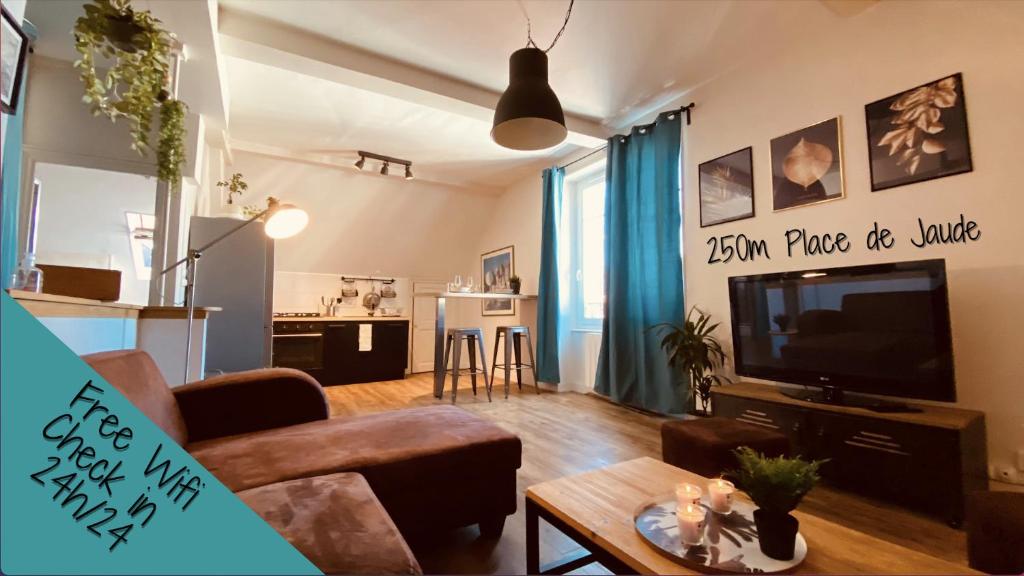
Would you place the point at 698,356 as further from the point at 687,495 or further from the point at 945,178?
the point at 687,495

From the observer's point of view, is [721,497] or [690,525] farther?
[721,497]

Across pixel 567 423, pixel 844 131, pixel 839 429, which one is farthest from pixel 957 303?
pixel 567 423

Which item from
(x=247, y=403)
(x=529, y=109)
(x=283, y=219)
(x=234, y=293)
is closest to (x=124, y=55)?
(x=283, y=219)

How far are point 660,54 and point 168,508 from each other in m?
3.39

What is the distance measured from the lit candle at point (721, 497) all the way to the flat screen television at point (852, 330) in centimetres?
154

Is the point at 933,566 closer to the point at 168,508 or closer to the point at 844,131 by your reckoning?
the point at 168,508

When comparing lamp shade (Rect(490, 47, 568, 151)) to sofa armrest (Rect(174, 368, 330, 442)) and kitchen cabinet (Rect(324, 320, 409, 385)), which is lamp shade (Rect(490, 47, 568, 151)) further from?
kitchen cabinet (Rect(324, 320, 409, 385))

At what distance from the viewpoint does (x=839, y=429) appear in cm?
201

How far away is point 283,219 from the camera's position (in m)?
2.15

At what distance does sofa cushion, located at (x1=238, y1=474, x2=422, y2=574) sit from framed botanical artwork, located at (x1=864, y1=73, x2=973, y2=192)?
118 inches

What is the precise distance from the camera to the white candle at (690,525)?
0.95 meters

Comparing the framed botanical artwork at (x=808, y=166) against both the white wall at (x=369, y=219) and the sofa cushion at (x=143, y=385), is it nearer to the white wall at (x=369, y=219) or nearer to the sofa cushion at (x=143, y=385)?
the sofa cushion at (x=143, y=385)

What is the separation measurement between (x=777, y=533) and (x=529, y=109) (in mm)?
1695

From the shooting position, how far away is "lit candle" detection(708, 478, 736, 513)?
1090mm
